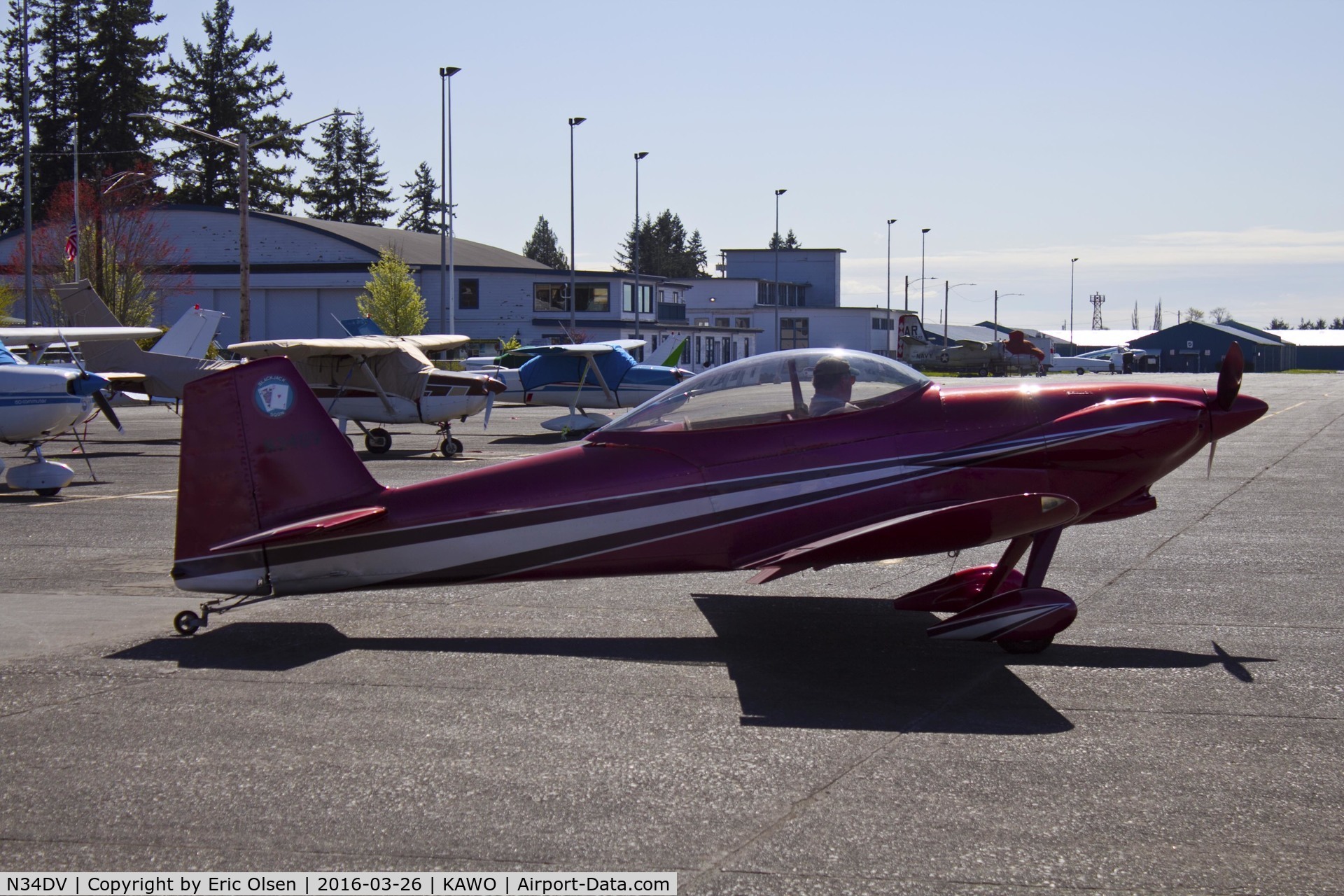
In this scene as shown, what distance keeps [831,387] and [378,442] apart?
685 inches

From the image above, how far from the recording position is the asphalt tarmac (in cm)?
426

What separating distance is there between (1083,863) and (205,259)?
70157 millimetres

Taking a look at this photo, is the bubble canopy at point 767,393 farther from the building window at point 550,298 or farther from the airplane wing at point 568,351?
the building window at point 550,298

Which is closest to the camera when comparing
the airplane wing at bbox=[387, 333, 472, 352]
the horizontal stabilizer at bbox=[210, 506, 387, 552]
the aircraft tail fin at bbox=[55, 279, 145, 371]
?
the horizontal stabilizer at bbox=[210, 506, 387, 552]

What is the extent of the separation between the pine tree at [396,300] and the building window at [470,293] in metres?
7.32

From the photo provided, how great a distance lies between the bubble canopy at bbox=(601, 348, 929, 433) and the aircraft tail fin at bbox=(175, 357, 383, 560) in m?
1.87

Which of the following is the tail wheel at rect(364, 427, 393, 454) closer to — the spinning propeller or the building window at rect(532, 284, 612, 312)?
the spinning propeller

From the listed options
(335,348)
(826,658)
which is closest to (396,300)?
(335,348)

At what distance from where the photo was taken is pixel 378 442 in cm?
2373

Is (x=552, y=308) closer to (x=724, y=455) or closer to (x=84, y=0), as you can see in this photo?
(x=84, y=0)

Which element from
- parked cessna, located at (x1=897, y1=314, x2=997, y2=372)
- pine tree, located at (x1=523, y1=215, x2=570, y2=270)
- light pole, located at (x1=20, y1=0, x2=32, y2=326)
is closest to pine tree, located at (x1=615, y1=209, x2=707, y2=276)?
pine tree, located at (x1=523, y1=215, x2=570, y2=270)

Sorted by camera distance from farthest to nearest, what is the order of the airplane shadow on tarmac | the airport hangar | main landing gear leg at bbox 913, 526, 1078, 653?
the airport hangar
main landing gear leg at bbox 913, 526, 1078, 653
the airplane shadow on tarmac

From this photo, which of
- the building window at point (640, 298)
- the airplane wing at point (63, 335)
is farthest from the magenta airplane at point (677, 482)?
the building window at point (640, 298)

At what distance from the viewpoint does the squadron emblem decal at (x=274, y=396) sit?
306 inches
